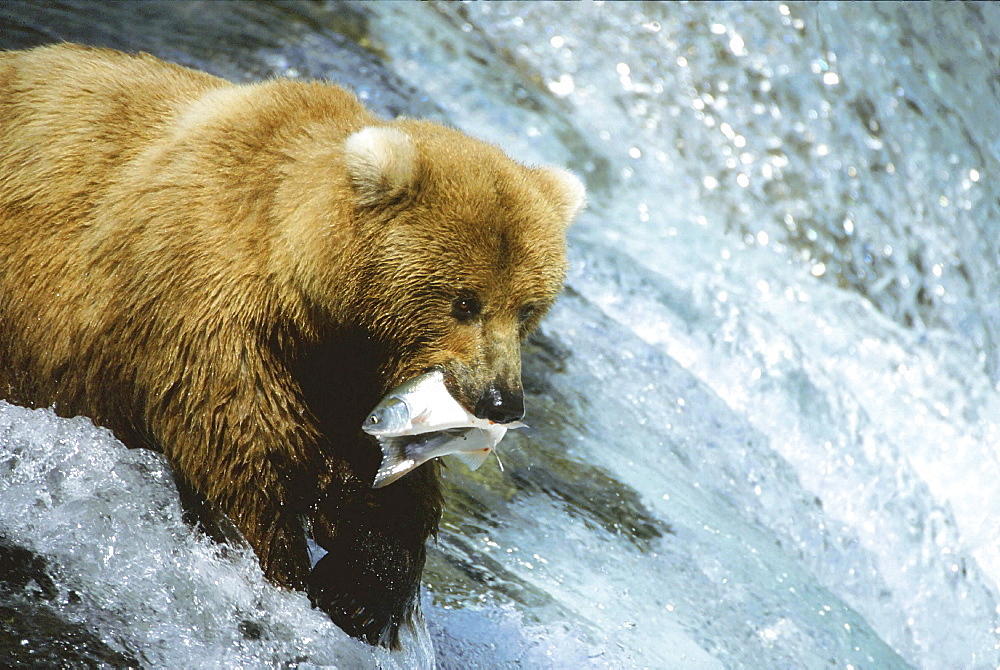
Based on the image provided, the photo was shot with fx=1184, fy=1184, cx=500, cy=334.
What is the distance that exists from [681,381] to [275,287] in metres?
3.80

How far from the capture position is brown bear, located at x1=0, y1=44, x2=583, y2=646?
3438 mm

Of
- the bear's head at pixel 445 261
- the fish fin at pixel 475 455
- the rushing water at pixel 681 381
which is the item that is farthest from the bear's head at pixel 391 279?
the rushing water at pixel 681 381

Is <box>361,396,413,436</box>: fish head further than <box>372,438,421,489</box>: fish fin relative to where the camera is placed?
No

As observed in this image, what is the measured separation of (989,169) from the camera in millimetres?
9562

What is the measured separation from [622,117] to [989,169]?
9.90 feet

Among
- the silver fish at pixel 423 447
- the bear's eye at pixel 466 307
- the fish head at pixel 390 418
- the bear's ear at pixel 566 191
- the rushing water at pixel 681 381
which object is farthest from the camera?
the bear's ear at pixel 566 191

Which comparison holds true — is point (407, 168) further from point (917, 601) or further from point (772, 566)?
point (917, 601)

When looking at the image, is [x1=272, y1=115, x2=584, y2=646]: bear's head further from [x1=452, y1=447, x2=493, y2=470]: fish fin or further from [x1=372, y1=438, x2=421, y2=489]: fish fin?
[x1=372, y1=438, x2=421, y2=489]: fish fin

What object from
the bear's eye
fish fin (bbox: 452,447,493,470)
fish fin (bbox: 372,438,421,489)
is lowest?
fish fin (bbox: 372,438,421,489)

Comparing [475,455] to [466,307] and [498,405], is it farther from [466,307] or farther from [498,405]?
[466,307]

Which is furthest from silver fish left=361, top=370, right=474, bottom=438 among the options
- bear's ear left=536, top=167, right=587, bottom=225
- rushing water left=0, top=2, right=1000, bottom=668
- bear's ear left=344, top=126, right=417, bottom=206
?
bear's ear left=536, top=167, right=587, bottom=225

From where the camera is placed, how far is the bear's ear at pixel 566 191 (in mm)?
3854

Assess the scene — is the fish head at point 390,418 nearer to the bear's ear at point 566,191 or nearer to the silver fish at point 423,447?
the silver fish at point 423,447

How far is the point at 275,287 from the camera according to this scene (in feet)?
11.3
